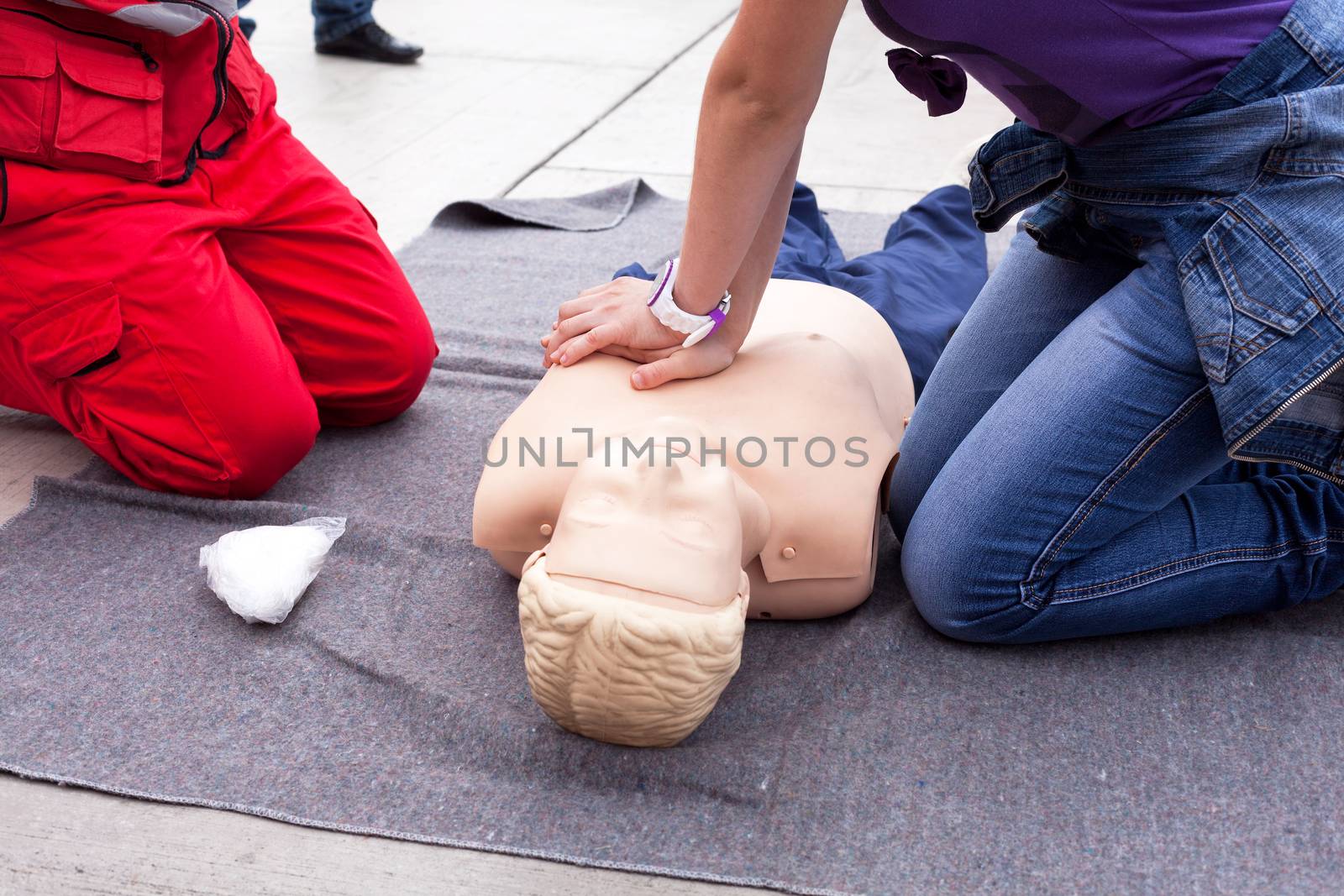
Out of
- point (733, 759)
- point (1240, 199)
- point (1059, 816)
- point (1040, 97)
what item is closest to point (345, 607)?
point (733, 759)

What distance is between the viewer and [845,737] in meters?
1.36

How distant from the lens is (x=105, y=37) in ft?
5.46

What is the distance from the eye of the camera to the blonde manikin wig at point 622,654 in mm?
1139

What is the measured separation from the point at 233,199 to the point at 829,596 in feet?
3.88

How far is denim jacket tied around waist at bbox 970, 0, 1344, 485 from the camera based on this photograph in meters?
1.20

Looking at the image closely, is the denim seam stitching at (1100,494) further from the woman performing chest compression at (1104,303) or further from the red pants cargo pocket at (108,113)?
the red pants cargo pocket at (108,113)

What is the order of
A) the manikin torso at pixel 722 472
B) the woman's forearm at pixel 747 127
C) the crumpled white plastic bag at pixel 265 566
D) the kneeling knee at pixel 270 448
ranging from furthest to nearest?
the kneeling knee at pixel 270 448, the crumpled white plastic bag at pixel 265 566, the manikin torso at pixel 722 472, the woman's forearm at pixel 747 127

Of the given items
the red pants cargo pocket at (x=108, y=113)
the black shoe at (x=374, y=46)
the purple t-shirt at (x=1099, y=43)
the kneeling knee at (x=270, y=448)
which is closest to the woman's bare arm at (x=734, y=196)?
the purple t-shirt at (x=1099, y=43)

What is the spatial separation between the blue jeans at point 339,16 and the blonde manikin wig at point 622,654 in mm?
3867

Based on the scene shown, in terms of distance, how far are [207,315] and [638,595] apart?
95 cm

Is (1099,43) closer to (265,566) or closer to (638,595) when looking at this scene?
(638,595)

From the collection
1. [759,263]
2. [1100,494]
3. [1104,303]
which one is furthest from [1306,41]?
[759,263]

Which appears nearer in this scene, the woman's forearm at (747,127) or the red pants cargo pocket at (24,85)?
the woman's forearm at (747,127)

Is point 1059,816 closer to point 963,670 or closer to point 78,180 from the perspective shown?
point 963,670
